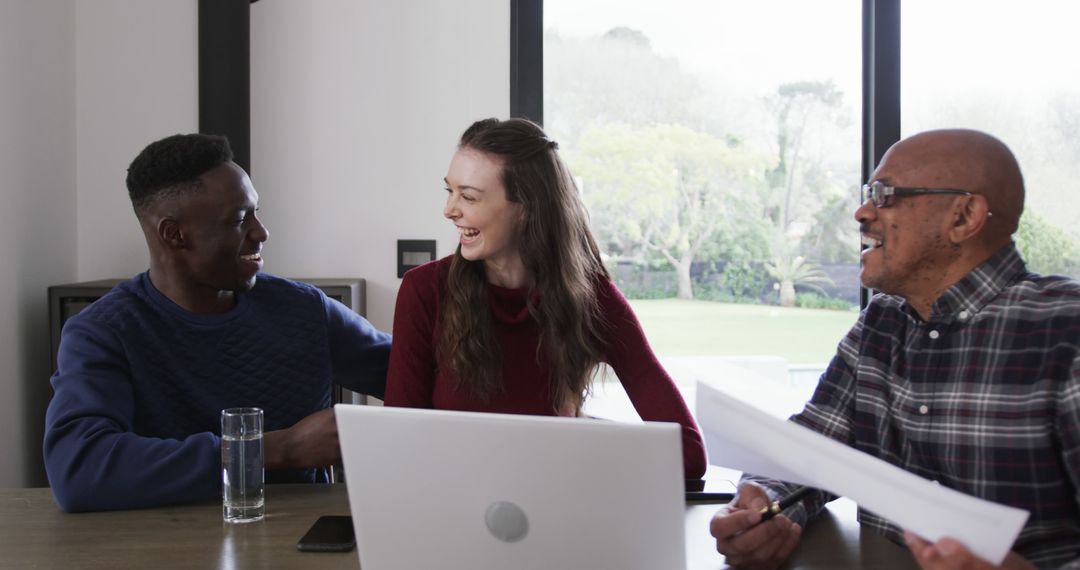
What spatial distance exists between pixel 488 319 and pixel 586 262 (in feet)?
0.90

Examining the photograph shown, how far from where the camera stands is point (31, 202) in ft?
9.61

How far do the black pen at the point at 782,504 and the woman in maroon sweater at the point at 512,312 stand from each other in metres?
0.57

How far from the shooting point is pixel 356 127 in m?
3.38

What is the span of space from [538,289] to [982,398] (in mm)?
956

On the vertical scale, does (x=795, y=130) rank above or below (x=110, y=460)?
above

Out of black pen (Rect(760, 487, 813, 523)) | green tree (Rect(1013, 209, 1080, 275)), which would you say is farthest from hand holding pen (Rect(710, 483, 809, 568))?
green tree (Rect(1013, 209, 1080, 275))

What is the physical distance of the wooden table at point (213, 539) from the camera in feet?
4.49

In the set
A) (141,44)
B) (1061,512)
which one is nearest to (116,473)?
(1061,512)

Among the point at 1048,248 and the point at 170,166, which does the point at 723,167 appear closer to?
the point at 1048,248

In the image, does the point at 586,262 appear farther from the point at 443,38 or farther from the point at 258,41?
the point at 258,41

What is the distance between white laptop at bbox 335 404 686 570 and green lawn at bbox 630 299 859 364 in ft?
8.35

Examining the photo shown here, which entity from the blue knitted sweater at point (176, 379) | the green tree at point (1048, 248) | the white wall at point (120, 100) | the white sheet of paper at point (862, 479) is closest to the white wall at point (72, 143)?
the white wall at point (120, 100)

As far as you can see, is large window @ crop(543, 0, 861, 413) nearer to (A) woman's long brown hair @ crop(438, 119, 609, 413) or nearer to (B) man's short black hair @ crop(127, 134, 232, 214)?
(A) woman's long brown hair @ crop(438, 119, 609, 413)

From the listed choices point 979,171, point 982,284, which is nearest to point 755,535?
point 982,284
